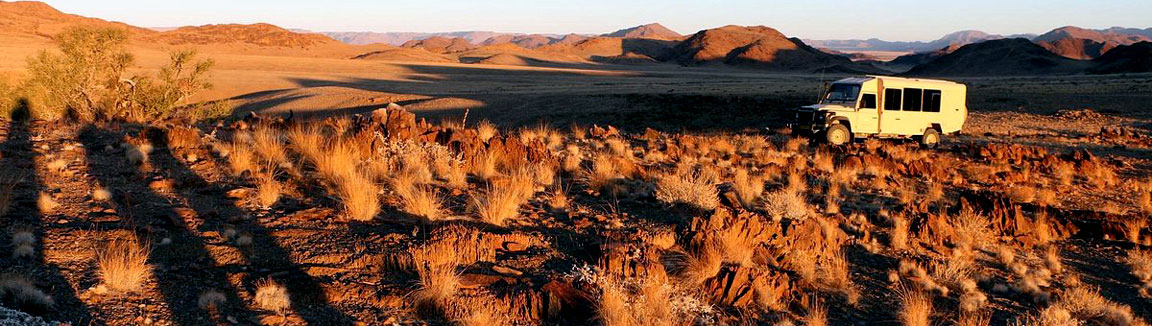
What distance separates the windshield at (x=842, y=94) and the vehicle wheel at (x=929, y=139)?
1.94 meters

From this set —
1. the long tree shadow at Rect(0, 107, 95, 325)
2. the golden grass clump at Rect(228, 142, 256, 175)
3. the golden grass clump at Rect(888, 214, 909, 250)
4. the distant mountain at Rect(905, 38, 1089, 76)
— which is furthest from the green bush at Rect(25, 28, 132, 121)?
the distant mountain at Rect(905, 38, 1089, 76)

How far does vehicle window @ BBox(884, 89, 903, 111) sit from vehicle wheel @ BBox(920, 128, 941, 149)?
2.96ft

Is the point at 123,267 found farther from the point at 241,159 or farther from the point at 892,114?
the point at 892,114

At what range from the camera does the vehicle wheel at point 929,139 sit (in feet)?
61.1

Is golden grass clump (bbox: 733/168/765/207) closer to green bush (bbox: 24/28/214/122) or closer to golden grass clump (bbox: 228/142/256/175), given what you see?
golden grass clump (bbox: 228/142/256/175)

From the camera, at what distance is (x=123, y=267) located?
5.53 meters

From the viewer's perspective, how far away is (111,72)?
1878 cm

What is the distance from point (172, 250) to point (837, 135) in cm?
1487

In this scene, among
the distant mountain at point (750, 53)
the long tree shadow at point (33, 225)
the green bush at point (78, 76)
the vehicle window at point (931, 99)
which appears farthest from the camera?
the distant mountain at point (750, 53)

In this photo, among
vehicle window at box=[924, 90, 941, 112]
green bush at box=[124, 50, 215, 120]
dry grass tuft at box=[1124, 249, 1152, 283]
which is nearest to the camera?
dry grass tuft at box=[1124, 249, 1152, 283]

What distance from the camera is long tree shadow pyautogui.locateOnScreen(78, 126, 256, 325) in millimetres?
5281

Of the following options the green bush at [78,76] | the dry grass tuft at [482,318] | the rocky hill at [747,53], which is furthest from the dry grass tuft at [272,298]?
the rocky hill at [747,53]

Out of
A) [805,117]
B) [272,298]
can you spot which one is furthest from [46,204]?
[805,117]

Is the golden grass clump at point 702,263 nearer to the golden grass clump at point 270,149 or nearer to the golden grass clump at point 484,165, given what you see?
the golden grass clump at point 484,165
